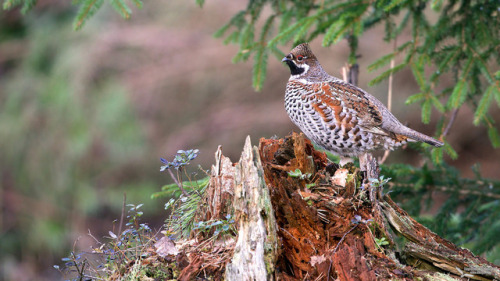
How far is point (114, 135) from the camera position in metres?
9.44

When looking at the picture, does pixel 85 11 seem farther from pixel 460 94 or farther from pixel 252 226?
pixel 460 94

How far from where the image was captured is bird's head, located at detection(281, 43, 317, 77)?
14.8ft

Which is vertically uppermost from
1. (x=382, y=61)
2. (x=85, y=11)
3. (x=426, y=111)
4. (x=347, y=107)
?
(x=85, y=11)

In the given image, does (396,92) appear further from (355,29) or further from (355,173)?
(355,173)

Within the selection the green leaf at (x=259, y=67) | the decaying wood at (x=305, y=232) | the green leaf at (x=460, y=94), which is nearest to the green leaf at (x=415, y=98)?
the green leaf at (x=460, y=94)

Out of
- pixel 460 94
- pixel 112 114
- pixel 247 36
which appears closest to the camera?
pixel 460 94

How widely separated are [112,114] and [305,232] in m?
7.12

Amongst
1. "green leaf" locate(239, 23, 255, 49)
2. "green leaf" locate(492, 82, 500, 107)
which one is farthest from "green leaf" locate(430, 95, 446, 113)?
"green leaf" locate(239, 23, 255, 49)

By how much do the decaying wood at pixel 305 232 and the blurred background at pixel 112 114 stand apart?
5.97m

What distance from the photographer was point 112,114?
9.45 meters

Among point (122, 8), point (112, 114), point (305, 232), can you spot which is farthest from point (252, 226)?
point (112, 114)

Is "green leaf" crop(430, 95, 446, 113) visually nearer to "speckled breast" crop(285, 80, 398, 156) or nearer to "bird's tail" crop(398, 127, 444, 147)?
"bird's tail" crop(398, 127, 444, 147)

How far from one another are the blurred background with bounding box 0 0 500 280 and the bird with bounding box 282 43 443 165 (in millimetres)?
4897

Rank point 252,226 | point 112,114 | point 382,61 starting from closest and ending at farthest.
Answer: point 252,226, point 382,61, point 112,114
